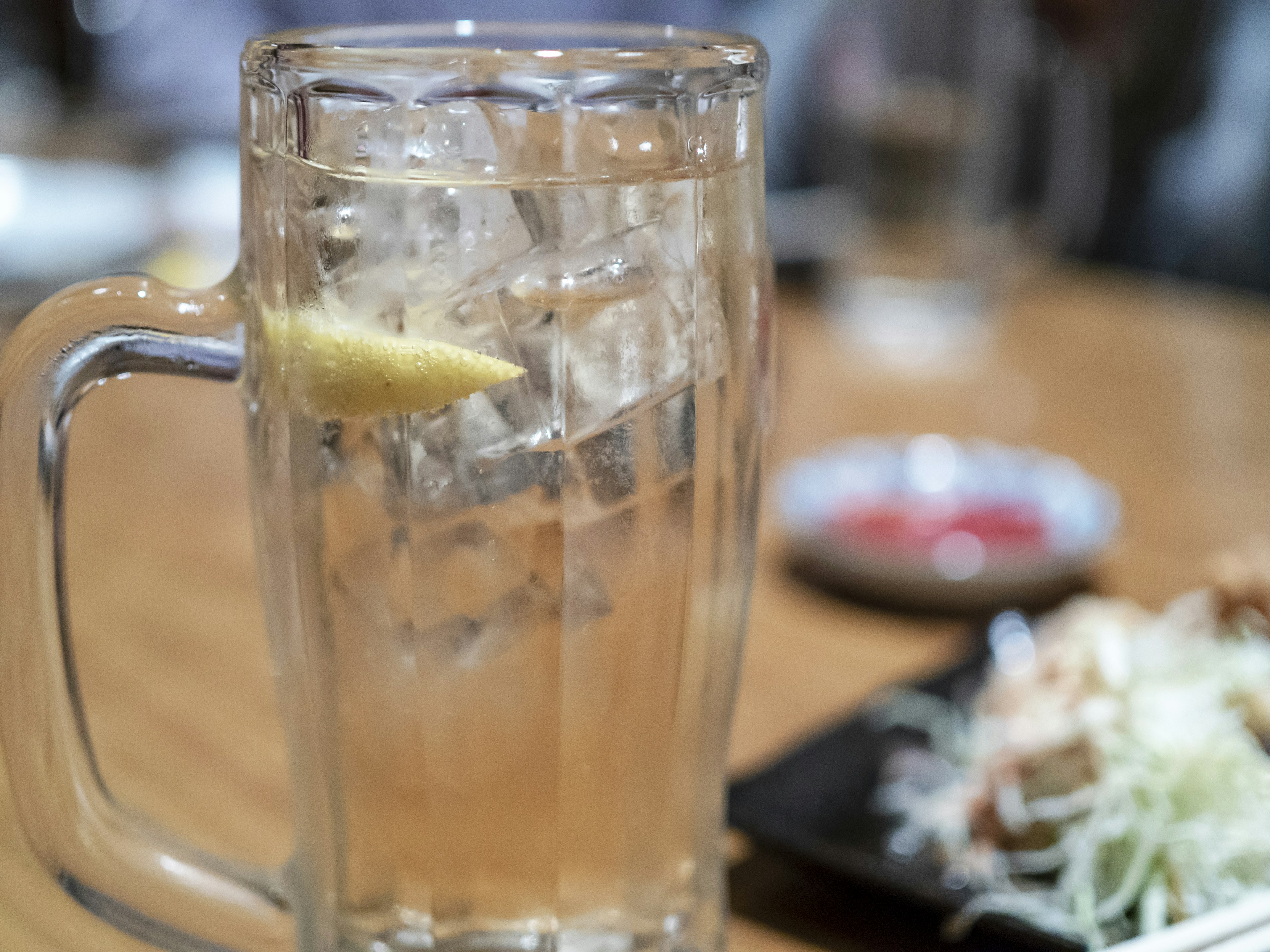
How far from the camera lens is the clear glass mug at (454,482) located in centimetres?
42

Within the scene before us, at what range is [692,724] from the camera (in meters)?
0.48

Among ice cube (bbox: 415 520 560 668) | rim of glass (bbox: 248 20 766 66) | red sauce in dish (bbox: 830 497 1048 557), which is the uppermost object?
rim of glass (bbox: 248 20 766 66)

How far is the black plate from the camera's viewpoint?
0.54 metres

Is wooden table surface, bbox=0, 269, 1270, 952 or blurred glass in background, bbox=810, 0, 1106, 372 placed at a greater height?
blurred glass in background, bbox=810, 0, 1106, 372

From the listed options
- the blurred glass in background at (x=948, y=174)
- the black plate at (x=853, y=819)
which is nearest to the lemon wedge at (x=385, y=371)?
the black plate at (x=853, y=819)

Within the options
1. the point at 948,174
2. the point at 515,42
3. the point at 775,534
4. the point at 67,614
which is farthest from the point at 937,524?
the point at 948,174

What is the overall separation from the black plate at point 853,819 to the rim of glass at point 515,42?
1.11 ft

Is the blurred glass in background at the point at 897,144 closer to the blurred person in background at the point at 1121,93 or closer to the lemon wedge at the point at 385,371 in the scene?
the blurred person in background at the point at 1121,93

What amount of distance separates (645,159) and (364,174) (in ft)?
0.30

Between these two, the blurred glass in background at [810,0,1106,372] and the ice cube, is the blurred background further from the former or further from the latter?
the ice cube

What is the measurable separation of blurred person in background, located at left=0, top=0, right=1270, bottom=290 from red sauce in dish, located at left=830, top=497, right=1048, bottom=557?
176cm

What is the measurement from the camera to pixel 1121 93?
A: 130 inches

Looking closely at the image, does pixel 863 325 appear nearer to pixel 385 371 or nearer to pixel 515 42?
pixel 515 42

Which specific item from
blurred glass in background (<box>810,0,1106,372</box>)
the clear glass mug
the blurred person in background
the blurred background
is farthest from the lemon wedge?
the blurred person in background
